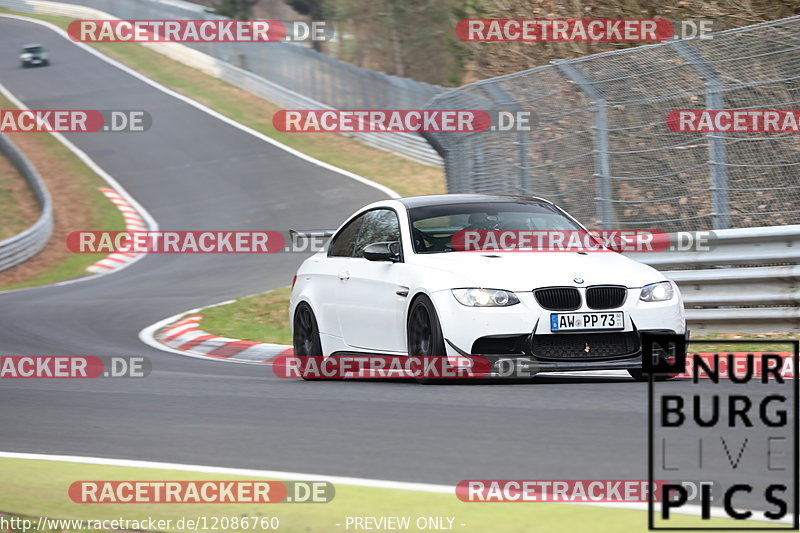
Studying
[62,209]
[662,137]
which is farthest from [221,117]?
[662,137]

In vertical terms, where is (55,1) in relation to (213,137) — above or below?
above

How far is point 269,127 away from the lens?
148 feet

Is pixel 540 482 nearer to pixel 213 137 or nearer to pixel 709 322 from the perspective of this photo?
pixel 709 322

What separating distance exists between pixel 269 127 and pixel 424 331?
3669 cm

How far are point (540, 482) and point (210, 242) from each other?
83.6ft

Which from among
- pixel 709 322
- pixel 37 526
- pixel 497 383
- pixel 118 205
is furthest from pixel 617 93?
pixel 118 205

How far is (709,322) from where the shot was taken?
37.9 ft

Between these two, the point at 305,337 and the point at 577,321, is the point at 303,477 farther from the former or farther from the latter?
the point at 305,337

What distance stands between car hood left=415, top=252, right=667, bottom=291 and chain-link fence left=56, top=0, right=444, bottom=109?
97.9 ft

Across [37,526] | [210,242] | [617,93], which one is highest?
[617,93]

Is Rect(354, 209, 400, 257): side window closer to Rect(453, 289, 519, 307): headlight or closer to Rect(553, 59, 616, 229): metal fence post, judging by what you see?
Rect(453, 289, 519, 307): headlight

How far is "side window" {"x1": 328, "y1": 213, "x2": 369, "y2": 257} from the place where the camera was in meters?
10.7

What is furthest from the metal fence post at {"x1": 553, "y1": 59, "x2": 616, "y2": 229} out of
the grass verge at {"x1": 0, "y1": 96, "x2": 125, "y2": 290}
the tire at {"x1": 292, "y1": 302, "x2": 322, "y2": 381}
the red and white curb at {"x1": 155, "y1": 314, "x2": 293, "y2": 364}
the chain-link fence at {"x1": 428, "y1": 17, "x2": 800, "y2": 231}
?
the grass verge at {"x1": 0, "y1": 96, "x2": 125, "y2": 290}

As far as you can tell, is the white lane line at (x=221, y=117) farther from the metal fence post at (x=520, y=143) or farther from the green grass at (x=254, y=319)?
the metal fence post at (x=520, y=143)
